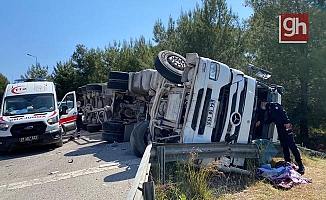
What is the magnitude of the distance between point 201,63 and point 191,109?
0.81m

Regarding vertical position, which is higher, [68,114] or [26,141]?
[68,114]

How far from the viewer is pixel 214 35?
18359 millimetres

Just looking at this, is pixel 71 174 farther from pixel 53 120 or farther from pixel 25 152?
pixel 25 152

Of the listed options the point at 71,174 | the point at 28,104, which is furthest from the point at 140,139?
the point at 28,104

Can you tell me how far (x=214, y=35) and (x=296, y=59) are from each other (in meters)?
4.72

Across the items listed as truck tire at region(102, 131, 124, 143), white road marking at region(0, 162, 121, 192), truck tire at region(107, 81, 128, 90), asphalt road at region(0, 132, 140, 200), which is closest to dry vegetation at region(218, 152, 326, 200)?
asphalt road at region(0, 132, 140, 200)

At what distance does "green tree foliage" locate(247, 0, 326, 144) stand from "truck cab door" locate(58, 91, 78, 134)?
10.3m

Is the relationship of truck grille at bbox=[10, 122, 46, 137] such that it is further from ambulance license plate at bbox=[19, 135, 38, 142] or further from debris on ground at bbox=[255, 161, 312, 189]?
debris on ground at bbox=[255, 161, 312, 189]

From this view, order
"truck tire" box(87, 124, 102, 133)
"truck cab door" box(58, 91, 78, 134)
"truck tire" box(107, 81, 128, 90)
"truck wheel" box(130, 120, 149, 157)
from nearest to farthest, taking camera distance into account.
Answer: "truck wheel" box(130, 120, 149, 157) → "truck tire" box(107, 81, 128, 90) → "truck cab door" box(58, 91, 78, 134) → "truck tire" box(87, 124, 102, 133)

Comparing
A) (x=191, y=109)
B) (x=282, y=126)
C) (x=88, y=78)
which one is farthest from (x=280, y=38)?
(x=88, y=78)

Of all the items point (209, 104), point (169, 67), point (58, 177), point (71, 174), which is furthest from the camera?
point (169, 67)

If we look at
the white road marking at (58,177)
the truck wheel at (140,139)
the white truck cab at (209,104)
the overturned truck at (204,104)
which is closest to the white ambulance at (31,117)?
the white road marking at (58,177)

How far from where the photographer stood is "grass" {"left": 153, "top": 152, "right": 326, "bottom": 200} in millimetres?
4105

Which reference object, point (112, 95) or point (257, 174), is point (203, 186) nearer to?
point (257, 174)
